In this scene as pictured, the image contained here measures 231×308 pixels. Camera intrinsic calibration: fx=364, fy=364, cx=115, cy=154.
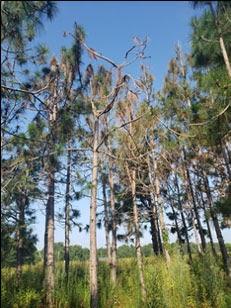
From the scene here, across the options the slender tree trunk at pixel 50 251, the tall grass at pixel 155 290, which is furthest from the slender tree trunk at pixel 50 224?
the tall grass at pixel 155 290

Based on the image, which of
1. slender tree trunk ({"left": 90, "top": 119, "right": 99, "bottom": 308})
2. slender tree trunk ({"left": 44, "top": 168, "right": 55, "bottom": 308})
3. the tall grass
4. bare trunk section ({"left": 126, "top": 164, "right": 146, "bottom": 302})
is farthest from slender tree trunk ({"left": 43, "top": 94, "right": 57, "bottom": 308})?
bare trunk section ({"left": 126, "top": 164, "right": 146, "bottom": 302})

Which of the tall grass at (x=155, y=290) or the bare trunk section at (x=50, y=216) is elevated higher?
the bare trunk section at (x=50, y=216)

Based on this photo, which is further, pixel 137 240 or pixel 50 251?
pixel 137 240

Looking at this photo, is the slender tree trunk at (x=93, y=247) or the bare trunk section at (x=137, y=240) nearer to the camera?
the slender tree trunk at (x=93, y=247)

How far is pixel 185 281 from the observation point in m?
8.43

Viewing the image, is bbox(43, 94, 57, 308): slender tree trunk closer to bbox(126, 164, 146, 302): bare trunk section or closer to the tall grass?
the tall grass

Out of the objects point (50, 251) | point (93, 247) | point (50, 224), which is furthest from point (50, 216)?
point (93, 247)

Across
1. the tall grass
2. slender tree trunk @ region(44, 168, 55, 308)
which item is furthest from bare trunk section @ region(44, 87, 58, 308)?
the tall grass

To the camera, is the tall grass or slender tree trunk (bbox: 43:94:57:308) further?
slender tree trunk (bbox: 43:94:57:308)

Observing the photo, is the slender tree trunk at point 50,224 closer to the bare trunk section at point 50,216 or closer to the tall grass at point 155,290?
the bare trunk section at point 50,216

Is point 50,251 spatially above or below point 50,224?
below

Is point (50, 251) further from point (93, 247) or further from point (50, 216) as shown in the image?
point (93, 247)

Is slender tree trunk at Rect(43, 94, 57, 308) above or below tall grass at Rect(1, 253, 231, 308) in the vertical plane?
above

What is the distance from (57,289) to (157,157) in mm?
8233
